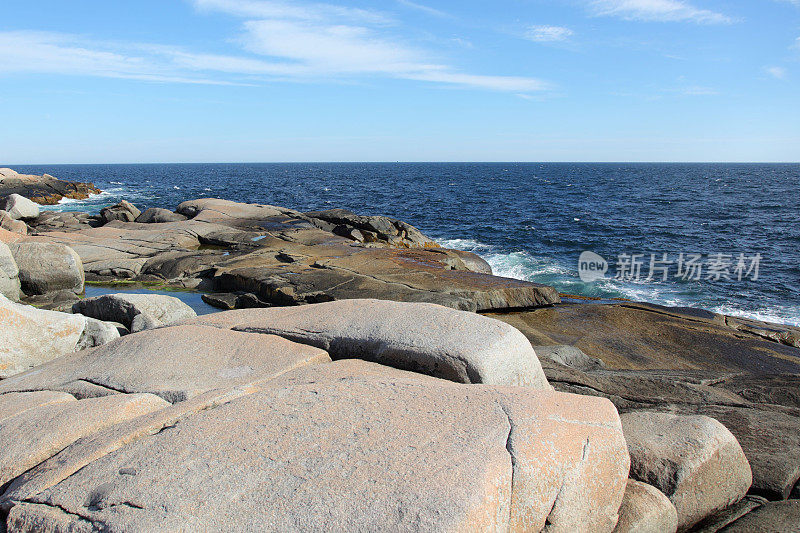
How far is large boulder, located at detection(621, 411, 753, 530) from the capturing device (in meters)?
4.00

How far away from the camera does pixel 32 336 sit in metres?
6.48

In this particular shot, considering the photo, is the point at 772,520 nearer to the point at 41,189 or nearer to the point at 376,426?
the point at 376,426

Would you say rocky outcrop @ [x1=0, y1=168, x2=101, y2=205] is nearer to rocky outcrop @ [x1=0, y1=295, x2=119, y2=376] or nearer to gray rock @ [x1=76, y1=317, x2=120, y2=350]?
rocky outcrop @ [x1=0, y1=295, x2=119, y2=376]

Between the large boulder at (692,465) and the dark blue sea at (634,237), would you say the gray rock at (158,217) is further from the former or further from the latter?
the large boulder at (692,465)

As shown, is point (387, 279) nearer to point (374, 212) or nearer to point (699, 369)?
point (699, 369)

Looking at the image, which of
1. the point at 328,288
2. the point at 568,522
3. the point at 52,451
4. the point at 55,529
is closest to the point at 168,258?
the point at 328,288

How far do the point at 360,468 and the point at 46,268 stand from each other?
42.5 ft

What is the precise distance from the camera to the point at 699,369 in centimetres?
805

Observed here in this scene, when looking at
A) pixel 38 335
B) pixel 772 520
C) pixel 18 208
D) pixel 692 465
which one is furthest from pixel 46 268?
pixel 18 208

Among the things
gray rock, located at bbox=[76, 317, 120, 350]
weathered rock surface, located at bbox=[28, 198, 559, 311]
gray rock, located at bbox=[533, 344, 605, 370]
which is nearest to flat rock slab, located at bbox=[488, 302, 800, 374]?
gray rock, located at bbox=[533, 344, 605, 370]

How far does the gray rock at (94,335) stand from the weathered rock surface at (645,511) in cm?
630

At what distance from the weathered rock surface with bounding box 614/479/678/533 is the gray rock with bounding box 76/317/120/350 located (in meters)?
6.30

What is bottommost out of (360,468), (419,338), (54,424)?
(54,424)

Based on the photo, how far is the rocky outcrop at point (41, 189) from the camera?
41.2 metres
